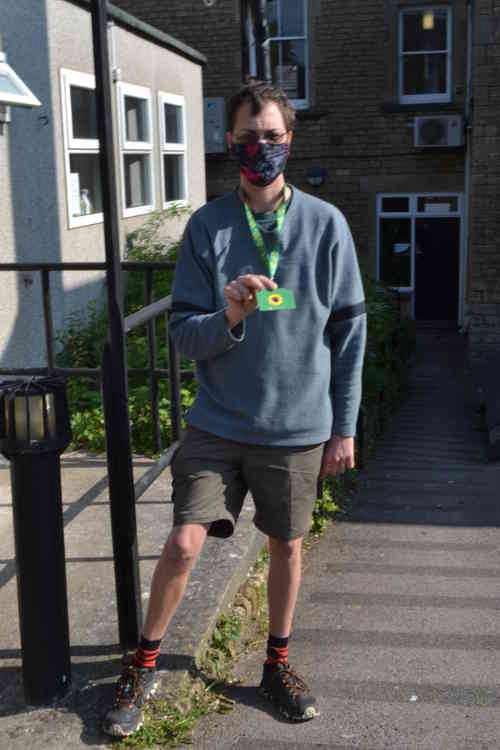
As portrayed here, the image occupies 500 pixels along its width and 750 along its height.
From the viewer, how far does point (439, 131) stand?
18078mm

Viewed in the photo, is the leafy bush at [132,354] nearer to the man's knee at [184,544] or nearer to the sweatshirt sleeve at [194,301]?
the sweatshirt sleeve at [194,301]

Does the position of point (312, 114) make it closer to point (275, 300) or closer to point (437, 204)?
point (437, 204)

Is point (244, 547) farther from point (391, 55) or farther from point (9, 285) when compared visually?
point (391, 55)

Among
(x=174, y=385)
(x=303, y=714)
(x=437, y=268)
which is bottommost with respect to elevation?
(x=437, y=268)

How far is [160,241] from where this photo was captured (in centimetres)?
1101

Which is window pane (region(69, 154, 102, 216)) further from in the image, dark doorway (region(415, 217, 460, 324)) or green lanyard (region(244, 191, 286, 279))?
dark doorway (region(415, 217, 460, 324))

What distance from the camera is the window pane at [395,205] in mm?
19047

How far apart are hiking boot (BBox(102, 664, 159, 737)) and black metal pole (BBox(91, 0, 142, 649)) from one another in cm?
25

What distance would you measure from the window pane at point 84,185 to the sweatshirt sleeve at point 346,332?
6044 millimetres

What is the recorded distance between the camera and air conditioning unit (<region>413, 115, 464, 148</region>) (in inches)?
709

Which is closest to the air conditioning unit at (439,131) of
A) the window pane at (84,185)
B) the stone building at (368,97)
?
the stone building at (368,97)

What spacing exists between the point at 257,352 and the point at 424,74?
1690 cm

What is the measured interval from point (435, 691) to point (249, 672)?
0.61 metres

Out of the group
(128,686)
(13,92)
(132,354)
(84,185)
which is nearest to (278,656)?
(128,686)
